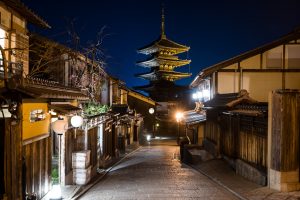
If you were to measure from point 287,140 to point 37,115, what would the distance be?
31.7 feet

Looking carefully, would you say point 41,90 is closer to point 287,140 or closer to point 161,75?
point 287,140

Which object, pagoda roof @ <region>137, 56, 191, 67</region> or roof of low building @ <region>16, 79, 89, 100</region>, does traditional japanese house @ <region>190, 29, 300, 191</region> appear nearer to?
roof of low building @ <region>16, 79, 89, 100</region>

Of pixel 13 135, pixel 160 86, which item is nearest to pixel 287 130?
pixel 13 135

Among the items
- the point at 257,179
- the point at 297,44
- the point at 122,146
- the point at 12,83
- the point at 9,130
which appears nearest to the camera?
the point at 12,83

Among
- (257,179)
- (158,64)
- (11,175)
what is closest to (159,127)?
(158,64)

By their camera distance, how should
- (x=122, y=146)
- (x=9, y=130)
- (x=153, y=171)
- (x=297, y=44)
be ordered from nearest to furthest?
(x=9, y=130) → (x=153, y=171) → (x=297, y=44) → (x=122, y=146)

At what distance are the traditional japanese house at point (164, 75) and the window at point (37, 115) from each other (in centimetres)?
4146

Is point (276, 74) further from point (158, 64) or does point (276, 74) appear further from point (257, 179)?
point (158, 64)

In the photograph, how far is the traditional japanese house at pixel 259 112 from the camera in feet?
45.2

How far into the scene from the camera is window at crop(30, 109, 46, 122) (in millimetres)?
12242

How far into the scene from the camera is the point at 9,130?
9.92m

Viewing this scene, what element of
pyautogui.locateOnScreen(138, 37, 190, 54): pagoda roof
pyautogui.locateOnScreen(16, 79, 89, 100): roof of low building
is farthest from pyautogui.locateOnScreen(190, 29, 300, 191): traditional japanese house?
pyautogui.locateOnScreen(138, 37, 190, 54): pagoda roof

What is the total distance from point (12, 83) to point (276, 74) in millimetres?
23282

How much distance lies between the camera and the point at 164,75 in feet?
186
